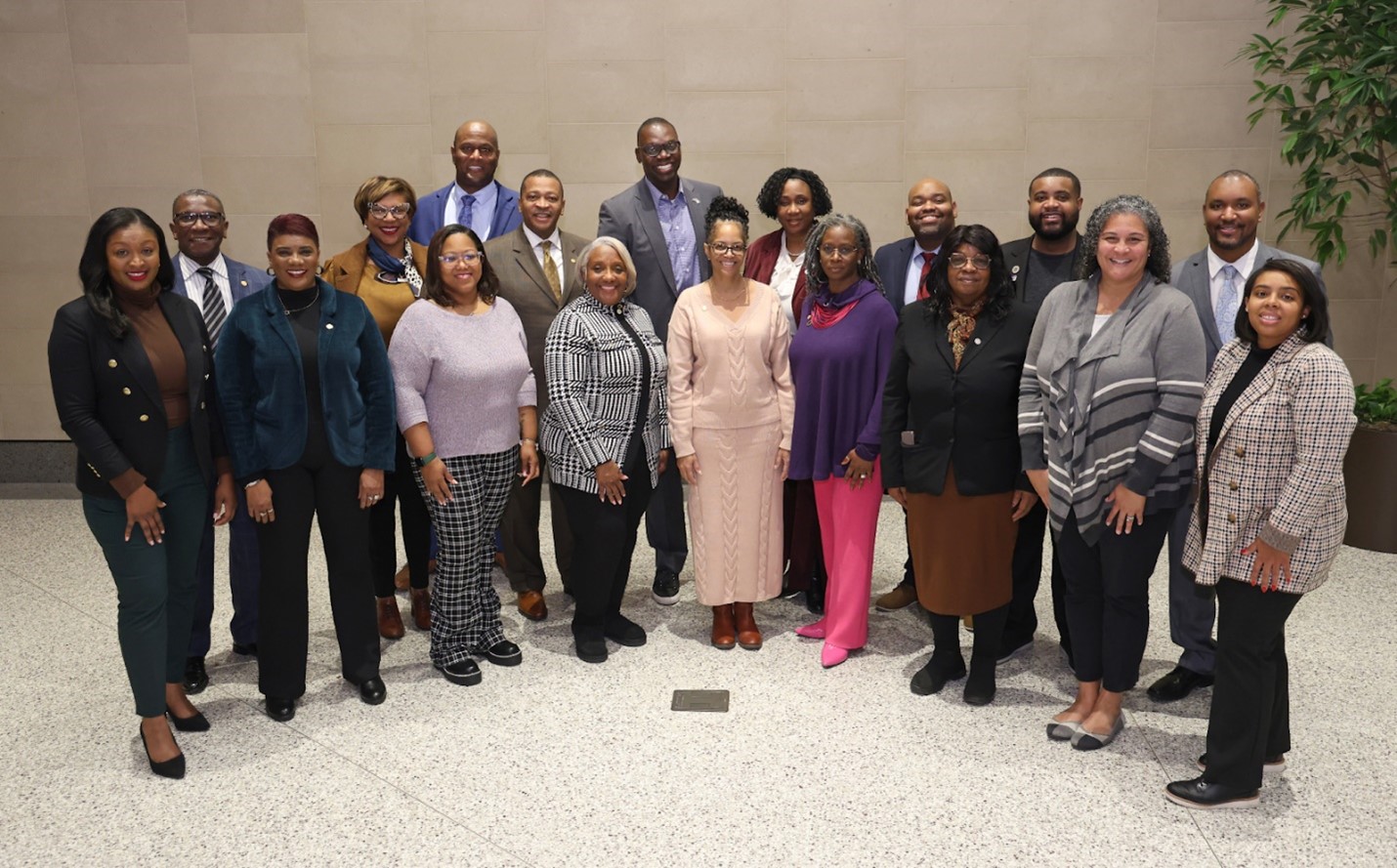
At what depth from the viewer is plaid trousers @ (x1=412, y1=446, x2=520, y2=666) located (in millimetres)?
3941

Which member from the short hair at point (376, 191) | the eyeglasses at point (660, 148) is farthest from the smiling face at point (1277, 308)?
the short hair at point (376, 191)

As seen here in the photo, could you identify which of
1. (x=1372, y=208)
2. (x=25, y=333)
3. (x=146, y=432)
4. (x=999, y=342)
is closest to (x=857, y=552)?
(x=999, y=342)

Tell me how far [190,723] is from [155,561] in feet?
2.24

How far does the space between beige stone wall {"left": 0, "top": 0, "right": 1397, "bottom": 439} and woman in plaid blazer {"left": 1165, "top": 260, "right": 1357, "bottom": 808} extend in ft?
12.7

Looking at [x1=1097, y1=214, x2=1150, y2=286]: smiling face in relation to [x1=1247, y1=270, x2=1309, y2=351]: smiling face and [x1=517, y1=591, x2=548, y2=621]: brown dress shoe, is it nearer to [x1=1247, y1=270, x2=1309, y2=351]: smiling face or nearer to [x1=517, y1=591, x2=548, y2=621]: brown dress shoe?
[x1=1247, y1=270, x2=1309, y2=351]: smiling face

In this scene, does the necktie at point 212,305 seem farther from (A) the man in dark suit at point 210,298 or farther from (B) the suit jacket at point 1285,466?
(B) the suit jacket at point 1285,466

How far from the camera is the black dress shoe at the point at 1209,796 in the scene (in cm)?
308

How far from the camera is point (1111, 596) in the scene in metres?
3.37

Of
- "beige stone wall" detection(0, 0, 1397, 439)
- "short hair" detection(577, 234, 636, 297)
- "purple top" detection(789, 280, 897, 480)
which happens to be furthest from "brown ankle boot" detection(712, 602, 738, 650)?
"beige stone wall" detection(0, 0, 1397, 439)

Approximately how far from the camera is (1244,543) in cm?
290

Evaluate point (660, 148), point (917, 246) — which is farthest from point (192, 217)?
point (917, 246)

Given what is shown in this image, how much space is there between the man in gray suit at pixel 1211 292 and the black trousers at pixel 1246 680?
0.72 meters

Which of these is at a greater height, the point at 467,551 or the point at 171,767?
the point at 467,551

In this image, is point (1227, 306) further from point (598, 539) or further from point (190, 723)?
point (190, 723)
